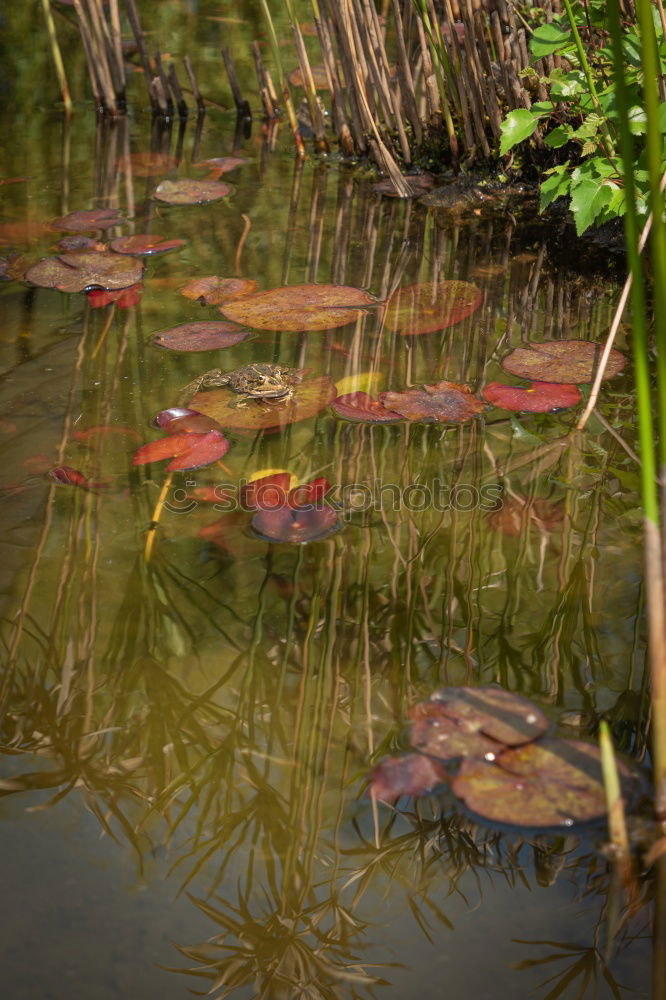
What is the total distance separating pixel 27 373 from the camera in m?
1.99

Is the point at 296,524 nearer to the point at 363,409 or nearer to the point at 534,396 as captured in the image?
the point at 363,409

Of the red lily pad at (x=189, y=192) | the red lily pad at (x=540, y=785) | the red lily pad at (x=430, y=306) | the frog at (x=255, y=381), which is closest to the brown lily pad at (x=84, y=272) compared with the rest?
the red lily pad at (x=189, y=192)

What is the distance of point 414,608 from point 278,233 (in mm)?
1593

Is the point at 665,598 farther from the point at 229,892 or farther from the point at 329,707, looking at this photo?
the point at 229,892

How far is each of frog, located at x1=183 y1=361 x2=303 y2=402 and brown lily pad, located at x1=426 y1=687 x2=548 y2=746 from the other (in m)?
0.84

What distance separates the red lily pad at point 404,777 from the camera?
113cm

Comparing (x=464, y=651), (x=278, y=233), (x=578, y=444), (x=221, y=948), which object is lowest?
(x=221, y=948)

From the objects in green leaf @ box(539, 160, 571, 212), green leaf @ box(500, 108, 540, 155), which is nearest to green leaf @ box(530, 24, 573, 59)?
green leaf @ box(500, 108, 540, 155)

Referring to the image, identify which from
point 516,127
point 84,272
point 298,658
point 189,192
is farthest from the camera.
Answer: point 189,192

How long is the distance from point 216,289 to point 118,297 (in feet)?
0.79

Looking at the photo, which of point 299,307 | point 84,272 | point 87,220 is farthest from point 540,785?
point 87,220

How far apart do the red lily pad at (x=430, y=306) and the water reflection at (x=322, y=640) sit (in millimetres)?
48

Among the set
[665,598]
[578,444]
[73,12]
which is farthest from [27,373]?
[73,12]

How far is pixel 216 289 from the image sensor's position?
7.63ft
